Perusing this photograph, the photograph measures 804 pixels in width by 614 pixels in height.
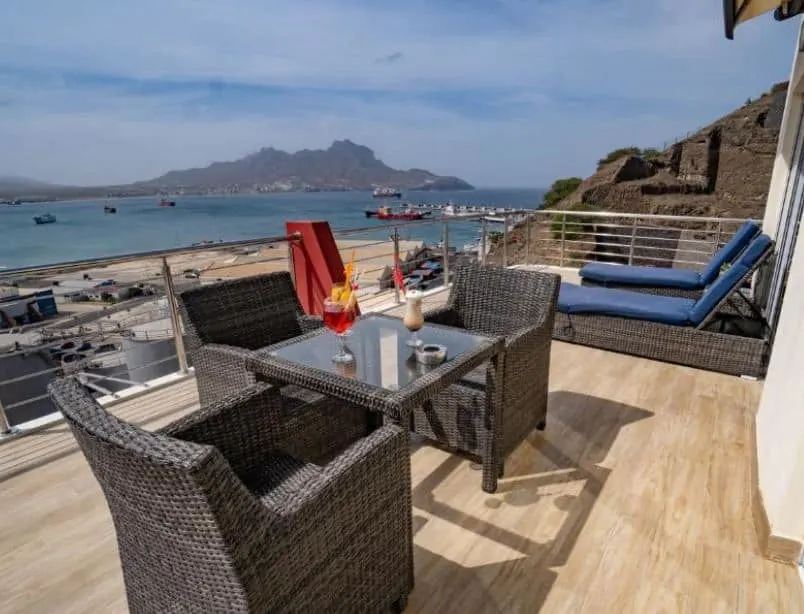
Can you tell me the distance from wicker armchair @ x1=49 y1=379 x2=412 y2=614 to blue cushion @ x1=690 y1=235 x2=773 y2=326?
2780 millimetres

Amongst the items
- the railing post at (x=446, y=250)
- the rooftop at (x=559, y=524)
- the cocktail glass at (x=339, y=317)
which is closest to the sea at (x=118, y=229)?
the railing post at (x=446, y=250)

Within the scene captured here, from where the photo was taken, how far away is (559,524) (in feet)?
5.53

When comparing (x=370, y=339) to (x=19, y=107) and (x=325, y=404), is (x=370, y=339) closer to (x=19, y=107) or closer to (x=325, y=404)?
(x=325, y=404)

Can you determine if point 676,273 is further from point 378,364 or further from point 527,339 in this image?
point 378,364

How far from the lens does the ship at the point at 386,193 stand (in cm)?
7238

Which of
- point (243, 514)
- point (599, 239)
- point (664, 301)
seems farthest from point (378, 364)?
point (599, 239)

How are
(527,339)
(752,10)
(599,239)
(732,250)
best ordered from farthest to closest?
(599,239), (732,250), (752,10), (527,339)

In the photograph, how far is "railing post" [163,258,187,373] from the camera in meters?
2.68

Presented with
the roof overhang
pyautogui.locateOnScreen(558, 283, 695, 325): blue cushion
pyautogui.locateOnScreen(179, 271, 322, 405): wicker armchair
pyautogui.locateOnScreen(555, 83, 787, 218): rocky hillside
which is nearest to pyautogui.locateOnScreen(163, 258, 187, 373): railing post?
pyautogui.locateOnScreen(179, 271, 322, 405): wicker armchair

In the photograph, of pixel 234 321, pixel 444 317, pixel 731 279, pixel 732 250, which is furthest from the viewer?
pixel 732 250

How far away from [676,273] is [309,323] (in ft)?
12.0

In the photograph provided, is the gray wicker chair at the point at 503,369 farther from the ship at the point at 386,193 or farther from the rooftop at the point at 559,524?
the ship at the point at 386,193

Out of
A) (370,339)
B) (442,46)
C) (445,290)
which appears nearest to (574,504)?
(370,339)

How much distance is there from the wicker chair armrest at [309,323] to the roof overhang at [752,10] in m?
Result: 3.03
